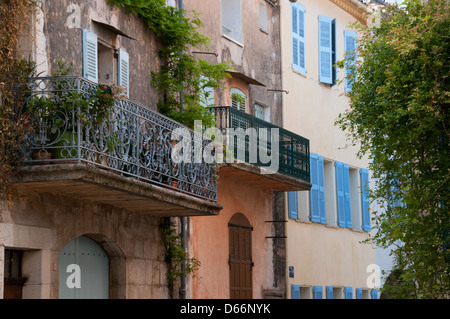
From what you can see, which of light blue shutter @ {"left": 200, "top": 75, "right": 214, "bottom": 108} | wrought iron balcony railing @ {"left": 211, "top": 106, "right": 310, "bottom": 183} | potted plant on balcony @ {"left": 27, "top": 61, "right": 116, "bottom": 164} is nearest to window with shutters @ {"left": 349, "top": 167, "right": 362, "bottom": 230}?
wrought iron balcony railing @ {"left": 211, "top": 106, "right": 310, "bottom": 183}

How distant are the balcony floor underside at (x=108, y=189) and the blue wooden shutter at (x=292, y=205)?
6.52 metres

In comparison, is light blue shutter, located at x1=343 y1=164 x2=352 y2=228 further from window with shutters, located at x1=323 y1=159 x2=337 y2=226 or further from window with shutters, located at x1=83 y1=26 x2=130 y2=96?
window with shutters, located at x1=83 y1=26 x2=130 y2=96

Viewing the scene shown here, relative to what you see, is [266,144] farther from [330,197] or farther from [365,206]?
[365,206]

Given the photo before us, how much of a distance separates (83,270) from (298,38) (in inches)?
464

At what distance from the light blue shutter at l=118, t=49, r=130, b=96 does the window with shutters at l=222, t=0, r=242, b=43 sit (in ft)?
19.5

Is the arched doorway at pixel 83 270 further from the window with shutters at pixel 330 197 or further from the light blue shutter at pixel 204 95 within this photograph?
the window with shutters at pixel 330 197

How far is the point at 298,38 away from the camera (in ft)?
80.7

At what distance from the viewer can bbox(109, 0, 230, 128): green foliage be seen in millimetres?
16984

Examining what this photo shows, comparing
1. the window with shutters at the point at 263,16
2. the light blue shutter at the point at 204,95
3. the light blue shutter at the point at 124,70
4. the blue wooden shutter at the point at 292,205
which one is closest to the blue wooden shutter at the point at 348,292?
the blue wooden shutter at the point at 292,205

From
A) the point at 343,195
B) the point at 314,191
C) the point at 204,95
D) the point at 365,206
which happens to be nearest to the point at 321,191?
the point at 314,191

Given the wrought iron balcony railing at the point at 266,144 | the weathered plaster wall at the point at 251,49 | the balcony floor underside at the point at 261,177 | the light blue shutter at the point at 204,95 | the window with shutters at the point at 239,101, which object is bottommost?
the balcony floor underside at the point at 261,177

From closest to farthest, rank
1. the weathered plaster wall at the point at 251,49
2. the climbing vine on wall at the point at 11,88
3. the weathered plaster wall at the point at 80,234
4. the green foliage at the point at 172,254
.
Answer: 1. the climbing vine on wall at the point at 11,88
2. the weathered plaster wall at the point at 80,234
3. the green foliage at the point at 172,254
4. the weathered plaster wall at the point at 251,49

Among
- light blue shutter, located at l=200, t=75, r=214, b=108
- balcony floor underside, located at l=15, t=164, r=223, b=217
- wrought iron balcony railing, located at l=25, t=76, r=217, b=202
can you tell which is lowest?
balcony floor underside, located at l=15, t=164, r=223, b=217

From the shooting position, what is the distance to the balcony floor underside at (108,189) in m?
12.1
